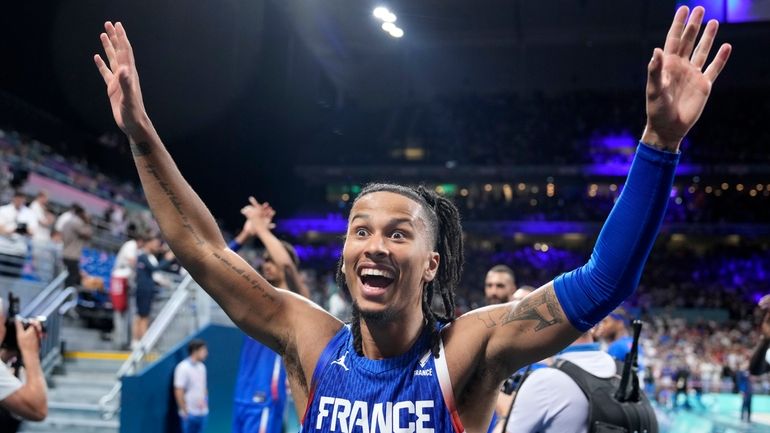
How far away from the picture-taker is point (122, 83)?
2354 mm

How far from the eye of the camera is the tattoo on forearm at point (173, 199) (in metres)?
2.40

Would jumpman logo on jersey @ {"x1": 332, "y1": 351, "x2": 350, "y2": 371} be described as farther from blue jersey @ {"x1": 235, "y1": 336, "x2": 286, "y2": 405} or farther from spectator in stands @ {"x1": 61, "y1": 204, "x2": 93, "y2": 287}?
spectator in stands @ {"x1": 61, "y1": 204, "x2": 93, "y2": 287}

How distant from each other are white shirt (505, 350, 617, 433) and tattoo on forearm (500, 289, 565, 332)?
3.93 ft

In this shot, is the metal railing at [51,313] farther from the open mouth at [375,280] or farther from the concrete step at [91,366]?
the open mouth at [375,280]

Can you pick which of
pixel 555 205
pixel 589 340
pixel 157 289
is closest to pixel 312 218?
pixel 555 205

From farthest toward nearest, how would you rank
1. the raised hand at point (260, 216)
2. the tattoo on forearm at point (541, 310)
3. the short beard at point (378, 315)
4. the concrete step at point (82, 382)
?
1. the concrete step at point (82, 382)
2. the raised hand at point (260, 216)
3. the short beard at point (378, 315)
4. the tattoo on forearm at point (541, 310)

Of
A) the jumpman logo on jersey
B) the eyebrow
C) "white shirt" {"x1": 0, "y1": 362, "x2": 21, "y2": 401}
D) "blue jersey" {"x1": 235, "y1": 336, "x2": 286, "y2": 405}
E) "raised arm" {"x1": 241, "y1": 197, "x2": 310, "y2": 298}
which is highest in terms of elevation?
"raised arm" {"x1": 241, "y1": 197, "x2": 310, "y2": 298}

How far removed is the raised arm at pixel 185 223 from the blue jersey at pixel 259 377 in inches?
139

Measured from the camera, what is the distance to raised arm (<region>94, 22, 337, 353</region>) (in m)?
2.38

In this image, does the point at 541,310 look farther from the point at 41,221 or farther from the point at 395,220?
the point at 41,221

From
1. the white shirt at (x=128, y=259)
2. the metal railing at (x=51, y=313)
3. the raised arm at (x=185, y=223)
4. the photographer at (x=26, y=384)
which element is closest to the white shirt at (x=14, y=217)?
the metal railing at (x=51, y=313)

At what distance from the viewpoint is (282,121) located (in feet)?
77.6

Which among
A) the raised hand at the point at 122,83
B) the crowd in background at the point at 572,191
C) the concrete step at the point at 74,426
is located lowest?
the concrete step at the point at 74,426

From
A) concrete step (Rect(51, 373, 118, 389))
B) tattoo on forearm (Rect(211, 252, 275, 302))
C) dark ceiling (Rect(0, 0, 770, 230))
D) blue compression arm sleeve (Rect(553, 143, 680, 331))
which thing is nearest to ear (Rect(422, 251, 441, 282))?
tattoo on forearm (Rect(211, 252, 275, 302))
